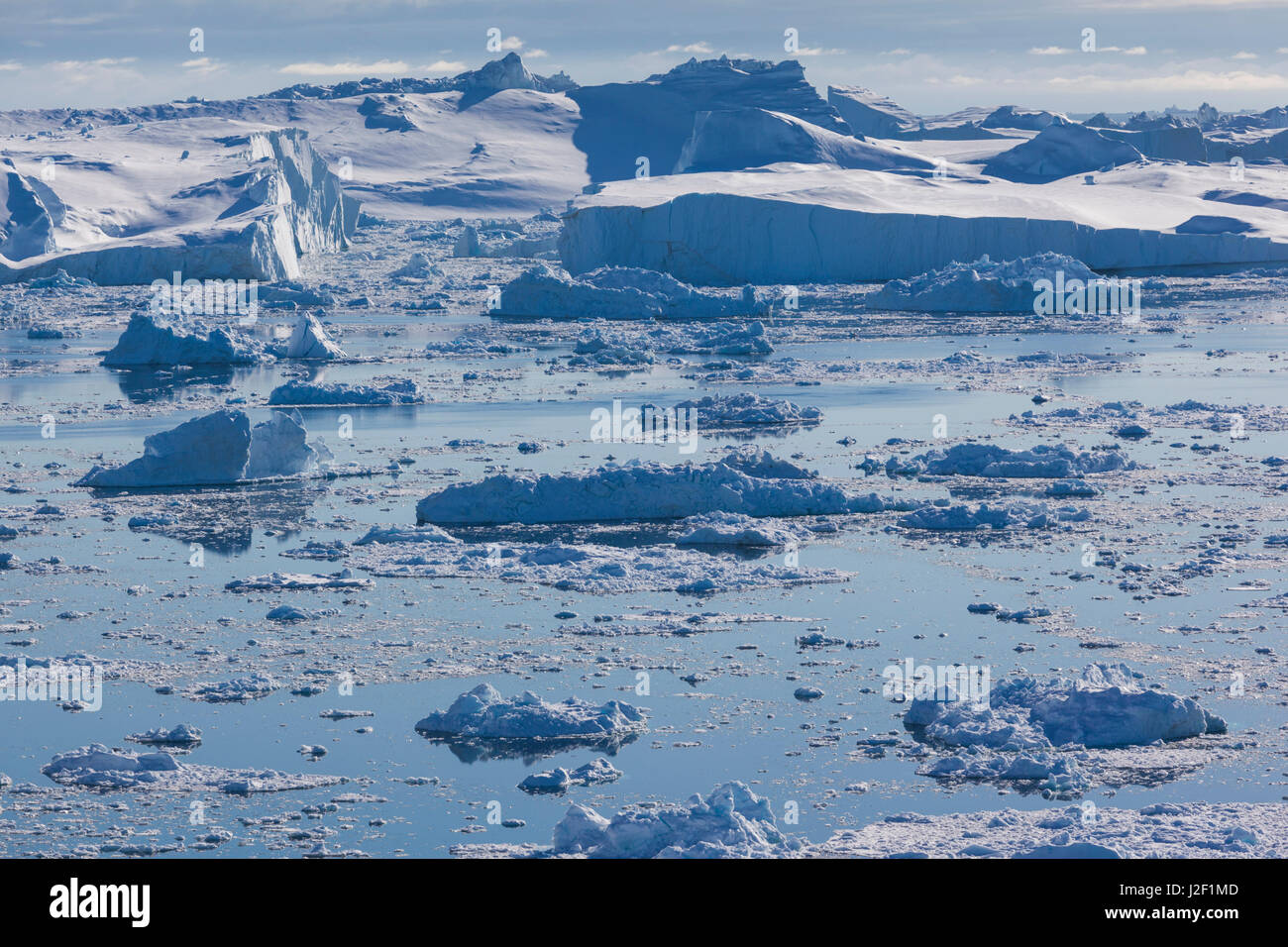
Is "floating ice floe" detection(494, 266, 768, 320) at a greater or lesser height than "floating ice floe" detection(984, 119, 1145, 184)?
lesser

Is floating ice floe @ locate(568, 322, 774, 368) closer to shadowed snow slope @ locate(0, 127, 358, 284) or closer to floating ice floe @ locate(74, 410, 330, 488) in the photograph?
floating ice floe @ locate(74, 410, 330, 488)

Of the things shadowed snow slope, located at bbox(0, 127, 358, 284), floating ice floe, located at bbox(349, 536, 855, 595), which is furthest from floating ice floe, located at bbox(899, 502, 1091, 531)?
shadowed snow slope, located at bbox(0, 127, 358, 284)

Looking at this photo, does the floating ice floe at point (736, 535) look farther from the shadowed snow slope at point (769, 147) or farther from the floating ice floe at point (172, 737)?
the shadowed snow slope at point (769, 147)

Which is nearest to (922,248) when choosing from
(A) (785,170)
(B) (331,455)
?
(A) (785,170)

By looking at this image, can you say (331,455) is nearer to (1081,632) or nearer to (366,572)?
(366,572)

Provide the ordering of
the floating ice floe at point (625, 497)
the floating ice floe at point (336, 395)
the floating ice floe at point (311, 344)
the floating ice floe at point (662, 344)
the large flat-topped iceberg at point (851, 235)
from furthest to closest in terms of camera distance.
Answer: the large flat-topped iceberg at point (851, 235) → the floating ice floe at point (311, 344) → the floating ice floe at point (662, 344) → the floating ice floe at point (336, 395) → the floating ice floe at point (625, 497)

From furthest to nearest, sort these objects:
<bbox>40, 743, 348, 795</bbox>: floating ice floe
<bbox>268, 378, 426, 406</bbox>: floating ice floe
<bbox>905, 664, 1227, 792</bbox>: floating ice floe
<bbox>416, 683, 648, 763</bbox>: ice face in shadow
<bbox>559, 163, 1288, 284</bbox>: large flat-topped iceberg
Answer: <bbox>559, 163, 1288, 284</bbox>: large flat-topped iceberg → <bbox>268, 378, 426, 406</bbox>: floating ice floe → <bbox>416, 683, 648, 763</bbox>: ice face in shadow → <bbox>905, 664, 1227, 792</bbox>: floating ice floe → <bbox>40, 743, 348, 795</bbox>: floating ice floe

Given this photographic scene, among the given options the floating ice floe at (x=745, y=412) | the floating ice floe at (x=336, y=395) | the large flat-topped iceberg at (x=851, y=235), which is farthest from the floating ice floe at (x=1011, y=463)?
the large flat-topped iceberg at (x=851, y=235)
